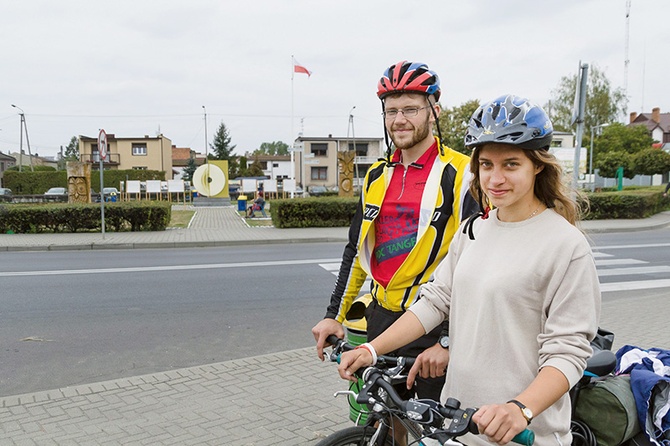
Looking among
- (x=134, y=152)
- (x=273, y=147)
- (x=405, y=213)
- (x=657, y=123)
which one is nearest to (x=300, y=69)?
(x=405, y=213)

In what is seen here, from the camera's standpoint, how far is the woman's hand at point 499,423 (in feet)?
4.83

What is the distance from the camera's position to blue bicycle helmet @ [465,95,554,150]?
1.74 meters

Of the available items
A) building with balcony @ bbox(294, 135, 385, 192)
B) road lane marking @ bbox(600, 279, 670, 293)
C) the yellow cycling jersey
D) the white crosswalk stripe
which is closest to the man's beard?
the yellow cycling jersey

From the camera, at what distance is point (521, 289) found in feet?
5.53

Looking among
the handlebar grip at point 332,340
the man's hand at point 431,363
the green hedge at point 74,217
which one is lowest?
the green hedge at point 74,217

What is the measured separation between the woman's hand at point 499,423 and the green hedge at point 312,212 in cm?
1748

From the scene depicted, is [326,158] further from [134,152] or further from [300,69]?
[300,69]

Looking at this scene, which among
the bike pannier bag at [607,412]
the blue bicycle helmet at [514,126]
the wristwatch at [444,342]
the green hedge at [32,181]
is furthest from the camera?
the green hedge at [32,181]

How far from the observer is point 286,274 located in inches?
407

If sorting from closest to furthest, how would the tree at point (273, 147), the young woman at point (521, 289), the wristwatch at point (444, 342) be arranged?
1. the young woman at point (521, 289)
2. the wristwatch at point (444, 342)
3. the tree at point (273, 147)

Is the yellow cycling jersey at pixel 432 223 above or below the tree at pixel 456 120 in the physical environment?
below

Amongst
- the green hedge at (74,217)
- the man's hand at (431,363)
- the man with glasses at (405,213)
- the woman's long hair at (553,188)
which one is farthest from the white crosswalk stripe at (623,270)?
the green hedge at (74,217)

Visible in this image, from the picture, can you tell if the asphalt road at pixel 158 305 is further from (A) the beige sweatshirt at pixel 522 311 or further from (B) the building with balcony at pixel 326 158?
(B) the building with balcony at pixel 326 158

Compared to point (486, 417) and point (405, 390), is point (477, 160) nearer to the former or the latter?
point (486, 417)
